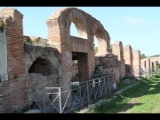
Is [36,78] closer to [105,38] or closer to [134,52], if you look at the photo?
[105,38]

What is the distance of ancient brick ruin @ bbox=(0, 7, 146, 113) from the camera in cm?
654

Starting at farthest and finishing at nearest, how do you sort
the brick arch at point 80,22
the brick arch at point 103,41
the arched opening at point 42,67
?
the brick arch at point 103,41
the brick arch at point 80,22
the arched opening at point 42,67

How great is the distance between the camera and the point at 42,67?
8.96 meters

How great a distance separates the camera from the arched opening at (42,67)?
346 inches

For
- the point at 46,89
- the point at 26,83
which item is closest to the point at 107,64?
the point at 46,89

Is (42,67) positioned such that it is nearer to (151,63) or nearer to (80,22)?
(80,22)

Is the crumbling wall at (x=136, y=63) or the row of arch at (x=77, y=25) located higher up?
the row of arch at (x=77, y=25)

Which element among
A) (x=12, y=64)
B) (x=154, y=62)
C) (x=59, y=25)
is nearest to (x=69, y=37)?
(x=59, y=25)

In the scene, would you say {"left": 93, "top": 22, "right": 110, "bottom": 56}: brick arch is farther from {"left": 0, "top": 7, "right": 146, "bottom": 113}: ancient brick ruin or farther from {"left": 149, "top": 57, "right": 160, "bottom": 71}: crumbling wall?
{"left": 149, "top": 57, "right": 160, "bottom": 71}: crumbling wall

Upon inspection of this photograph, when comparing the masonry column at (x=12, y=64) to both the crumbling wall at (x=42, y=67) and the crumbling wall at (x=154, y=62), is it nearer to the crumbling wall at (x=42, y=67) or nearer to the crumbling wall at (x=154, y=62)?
the crumbling wall at (x=42, y=67)

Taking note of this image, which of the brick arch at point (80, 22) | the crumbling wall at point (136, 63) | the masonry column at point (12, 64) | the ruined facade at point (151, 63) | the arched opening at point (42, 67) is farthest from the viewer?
the ruined facade at point (151, 63)

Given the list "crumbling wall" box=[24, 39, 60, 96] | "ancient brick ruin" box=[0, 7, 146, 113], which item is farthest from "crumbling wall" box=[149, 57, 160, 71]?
"crumbling wall" box=[24, 39, 60, 96]

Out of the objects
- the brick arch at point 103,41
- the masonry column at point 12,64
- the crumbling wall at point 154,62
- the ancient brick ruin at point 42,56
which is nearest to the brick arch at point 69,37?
the ancient brick ruin at point 42,56

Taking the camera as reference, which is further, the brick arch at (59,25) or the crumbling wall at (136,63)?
the crumbling wall at (136,63)
